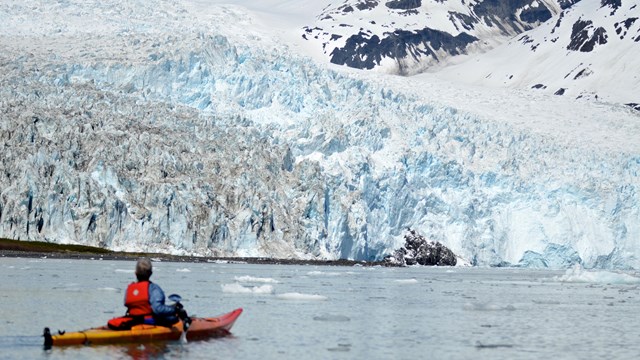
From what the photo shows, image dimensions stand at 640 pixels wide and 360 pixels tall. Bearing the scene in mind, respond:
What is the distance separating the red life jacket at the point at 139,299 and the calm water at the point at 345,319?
54 cm

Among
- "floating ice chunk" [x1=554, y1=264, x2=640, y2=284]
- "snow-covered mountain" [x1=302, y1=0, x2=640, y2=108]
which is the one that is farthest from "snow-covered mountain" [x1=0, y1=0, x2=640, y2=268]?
"snow-covered mountain" [x1=302, y1=0, x2=640, y2=108]

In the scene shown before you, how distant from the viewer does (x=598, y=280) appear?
40.8 m

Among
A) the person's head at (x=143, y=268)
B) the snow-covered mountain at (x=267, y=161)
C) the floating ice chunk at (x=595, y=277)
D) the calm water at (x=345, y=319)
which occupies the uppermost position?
the snow-covered mountain at (x=267, y=161)

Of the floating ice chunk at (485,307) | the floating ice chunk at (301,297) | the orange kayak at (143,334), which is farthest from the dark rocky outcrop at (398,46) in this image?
the orange kayak at (143,334)

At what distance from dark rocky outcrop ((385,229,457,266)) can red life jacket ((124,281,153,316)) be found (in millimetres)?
42945

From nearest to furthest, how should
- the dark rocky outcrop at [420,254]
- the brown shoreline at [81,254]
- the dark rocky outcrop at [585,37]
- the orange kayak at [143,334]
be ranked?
the orange kayak at [143,334] < the brown shoreline at [81,254] < the dark rocky outcrop at [420,254] < the dark rocky outcrop at [585,37]

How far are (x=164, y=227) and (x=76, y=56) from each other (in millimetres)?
16506

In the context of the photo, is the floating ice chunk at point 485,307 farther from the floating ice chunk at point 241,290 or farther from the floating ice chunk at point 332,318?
the floating ice chunk at point 241,290

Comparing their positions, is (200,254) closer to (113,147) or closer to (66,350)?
(113,147)

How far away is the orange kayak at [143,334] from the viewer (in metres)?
12.9

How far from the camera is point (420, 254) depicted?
5706 cm

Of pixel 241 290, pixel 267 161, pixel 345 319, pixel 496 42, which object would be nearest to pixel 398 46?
pixel 496 42

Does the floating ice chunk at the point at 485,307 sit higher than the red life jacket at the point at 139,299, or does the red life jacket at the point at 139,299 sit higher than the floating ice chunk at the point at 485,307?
the red life jacket at the point at 139,299

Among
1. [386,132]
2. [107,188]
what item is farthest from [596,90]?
[107,188]
